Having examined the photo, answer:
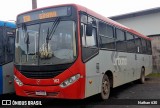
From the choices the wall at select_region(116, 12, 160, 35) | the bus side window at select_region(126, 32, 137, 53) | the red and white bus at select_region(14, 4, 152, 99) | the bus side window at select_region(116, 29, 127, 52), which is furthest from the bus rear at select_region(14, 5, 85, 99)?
the wall at select_region(116, 12, 160, 35)

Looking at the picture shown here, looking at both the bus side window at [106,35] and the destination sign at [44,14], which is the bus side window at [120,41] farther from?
the destination sign at [44,14]

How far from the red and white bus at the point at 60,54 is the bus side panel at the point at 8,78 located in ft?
3.93

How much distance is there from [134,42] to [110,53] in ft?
14.6

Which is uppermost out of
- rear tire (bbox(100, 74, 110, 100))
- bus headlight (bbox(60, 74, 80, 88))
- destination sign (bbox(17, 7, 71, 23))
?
destination sign (bbox(17, 7, 71, 23))

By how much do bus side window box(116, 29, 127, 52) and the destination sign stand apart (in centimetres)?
394

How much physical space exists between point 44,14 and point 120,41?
4514mm

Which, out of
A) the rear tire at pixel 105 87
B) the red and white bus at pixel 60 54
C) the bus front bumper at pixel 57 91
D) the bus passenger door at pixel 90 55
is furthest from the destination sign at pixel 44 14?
the rear tire at pixel 105 87

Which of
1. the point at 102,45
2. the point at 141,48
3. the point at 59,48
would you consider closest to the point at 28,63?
the point at 59,48

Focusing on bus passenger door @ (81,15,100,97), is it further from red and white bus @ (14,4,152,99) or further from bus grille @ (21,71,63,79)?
bus grille @ (21,71,63,79)

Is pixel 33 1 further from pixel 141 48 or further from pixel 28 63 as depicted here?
pixel 28 63

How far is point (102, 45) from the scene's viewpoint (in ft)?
31.4

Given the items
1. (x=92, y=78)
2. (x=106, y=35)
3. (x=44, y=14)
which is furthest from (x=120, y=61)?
(x=44, y=14)

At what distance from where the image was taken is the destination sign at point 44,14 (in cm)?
804

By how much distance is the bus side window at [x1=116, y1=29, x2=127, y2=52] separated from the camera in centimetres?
1140
